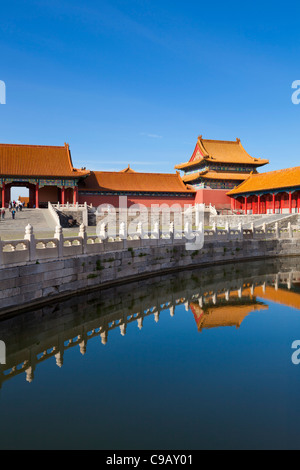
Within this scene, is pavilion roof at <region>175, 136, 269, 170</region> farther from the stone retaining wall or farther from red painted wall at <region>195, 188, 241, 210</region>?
the stone retaining wall

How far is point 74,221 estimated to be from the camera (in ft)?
90.6

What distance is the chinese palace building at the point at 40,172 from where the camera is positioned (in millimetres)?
32353

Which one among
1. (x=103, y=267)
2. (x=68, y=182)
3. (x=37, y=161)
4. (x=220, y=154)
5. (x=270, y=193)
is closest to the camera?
(x=103, y=267)

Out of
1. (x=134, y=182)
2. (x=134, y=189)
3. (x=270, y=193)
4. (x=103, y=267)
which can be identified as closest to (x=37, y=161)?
(x=134, y=189)

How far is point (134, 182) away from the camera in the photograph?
125 ft

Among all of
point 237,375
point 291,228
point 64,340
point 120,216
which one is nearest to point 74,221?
point 120,216

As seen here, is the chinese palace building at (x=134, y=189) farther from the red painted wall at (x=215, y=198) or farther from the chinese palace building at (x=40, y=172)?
the chinese palace building at (x=40, y=172)

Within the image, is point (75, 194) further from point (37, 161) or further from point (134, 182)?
point (134, 182)

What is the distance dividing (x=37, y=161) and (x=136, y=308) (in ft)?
87.7

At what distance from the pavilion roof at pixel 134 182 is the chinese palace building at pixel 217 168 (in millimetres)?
1621

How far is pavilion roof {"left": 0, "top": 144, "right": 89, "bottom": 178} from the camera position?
3275 cm

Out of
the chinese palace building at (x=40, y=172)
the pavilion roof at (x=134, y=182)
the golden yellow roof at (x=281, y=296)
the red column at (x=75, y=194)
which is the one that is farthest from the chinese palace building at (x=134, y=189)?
the golden yellow roof at (x=281, y=296)

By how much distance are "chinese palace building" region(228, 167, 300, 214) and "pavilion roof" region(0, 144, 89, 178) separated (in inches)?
632

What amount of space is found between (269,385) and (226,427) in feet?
5.41
